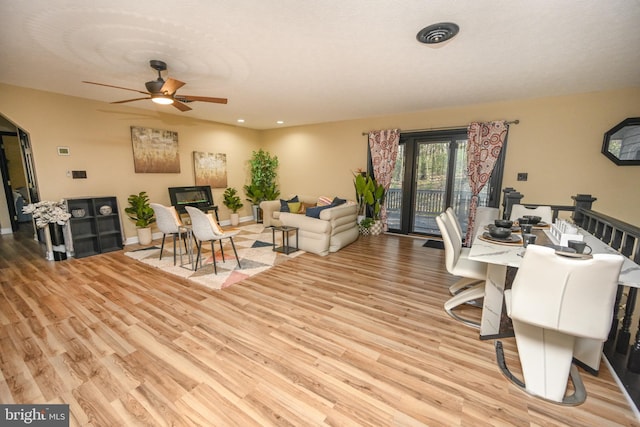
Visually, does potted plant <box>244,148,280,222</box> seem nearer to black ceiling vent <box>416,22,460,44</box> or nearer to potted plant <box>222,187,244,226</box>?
potted plant <box>222,187,244,226</box>

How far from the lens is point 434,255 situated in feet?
14.2

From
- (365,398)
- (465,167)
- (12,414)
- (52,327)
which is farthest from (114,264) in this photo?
(465,167)

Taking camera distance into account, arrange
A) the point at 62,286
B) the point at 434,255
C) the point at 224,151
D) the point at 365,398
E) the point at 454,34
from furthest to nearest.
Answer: the point at 224,151 < the point at 434,255 < the point at 62,286 < the point at 454,34 < the point at 365,398

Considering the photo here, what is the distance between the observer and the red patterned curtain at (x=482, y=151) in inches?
176

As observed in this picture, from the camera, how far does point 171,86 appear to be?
111 inches

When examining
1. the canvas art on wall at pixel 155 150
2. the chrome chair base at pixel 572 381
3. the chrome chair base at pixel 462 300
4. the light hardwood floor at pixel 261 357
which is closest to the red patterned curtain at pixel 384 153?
the light hardwood floor at pixel 261 357

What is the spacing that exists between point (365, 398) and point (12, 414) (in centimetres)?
205

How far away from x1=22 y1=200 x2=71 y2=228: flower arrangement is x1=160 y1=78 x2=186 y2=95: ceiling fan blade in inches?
110

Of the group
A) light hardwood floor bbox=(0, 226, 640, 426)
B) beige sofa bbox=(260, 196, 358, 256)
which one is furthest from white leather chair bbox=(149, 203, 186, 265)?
beige sofa bbox=(260, 196, 358, 256)

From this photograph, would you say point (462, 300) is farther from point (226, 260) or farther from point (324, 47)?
point (226, 260)

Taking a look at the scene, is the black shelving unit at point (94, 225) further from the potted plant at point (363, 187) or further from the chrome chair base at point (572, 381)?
the chrome chair base at point (572, 381)

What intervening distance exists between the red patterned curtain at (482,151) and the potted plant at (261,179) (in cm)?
484

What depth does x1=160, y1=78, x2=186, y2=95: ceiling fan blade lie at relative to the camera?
275cm

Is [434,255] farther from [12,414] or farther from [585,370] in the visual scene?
[12,414]
